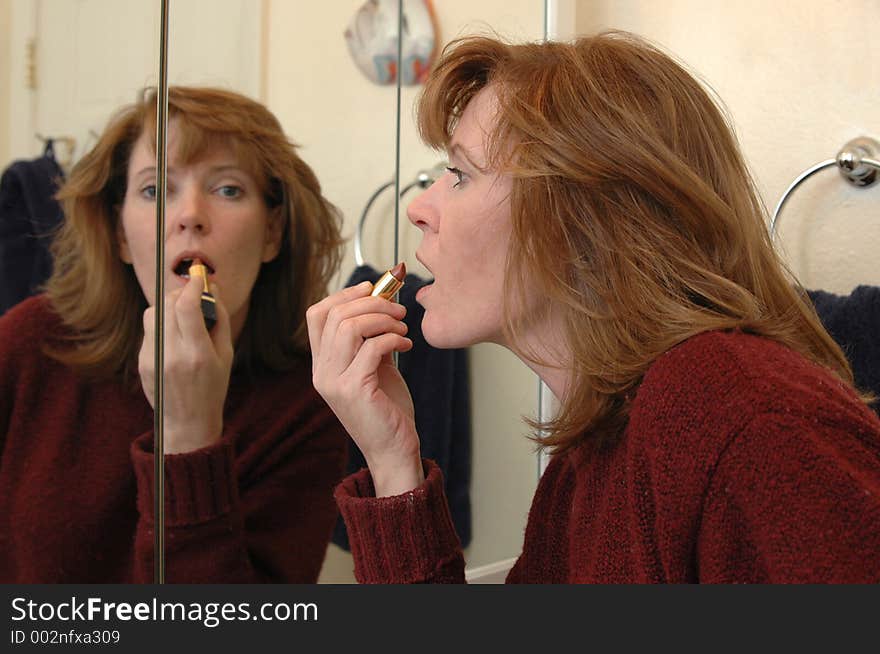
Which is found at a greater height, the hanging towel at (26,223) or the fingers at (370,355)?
the hanging towel at (26,223)

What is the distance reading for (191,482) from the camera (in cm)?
84

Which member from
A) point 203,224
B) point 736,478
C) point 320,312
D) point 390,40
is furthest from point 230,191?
point 736,478

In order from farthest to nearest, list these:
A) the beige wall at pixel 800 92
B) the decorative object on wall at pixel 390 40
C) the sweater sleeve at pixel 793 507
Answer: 1. the beige wall at pixel 800 92
2. the decorative object on wall at pixel 390 40
3. the sweater sleeve at pixel 793 507

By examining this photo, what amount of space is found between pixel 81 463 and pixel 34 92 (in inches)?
12.6

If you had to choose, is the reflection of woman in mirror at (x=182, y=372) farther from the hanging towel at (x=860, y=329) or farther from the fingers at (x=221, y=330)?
the hanging towel at (x=860, y=329)

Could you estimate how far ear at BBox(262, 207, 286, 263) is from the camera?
865 millimetres

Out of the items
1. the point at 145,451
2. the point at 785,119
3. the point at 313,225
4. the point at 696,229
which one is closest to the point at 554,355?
the point at 696,229

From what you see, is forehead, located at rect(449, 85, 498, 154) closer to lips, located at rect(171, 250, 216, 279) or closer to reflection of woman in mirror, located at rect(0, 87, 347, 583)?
reflection of woman in mirror, located at rect(0, 87, 347, 583)

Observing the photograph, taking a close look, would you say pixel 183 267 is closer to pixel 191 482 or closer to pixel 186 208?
pixel 186 208

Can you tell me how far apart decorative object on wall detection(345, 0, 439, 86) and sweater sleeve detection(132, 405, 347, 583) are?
1.18 ft

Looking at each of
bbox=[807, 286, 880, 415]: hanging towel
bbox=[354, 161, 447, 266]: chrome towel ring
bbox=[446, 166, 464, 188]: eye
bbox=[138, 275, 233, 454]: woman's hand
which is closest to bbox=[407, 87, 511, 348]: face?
bbox=[446, 166, 464, 188]: eye

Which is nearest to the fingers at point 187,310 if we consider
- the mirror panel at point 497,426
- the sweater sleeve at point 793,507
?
the mirror panel at point 497,426

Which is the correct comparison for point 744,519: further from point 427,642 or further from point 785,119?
point 785,119

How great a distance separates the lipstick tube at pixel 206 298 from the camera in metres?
0.84
